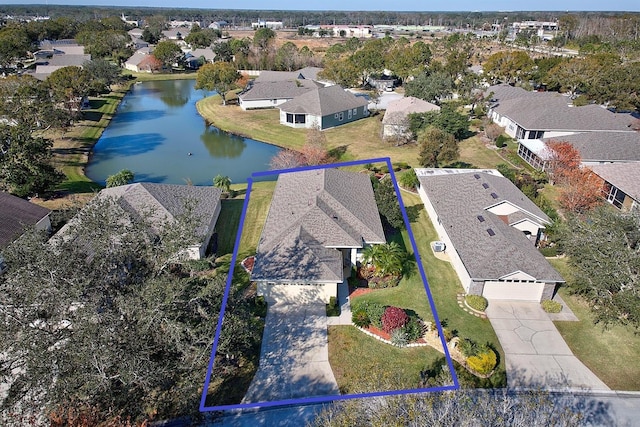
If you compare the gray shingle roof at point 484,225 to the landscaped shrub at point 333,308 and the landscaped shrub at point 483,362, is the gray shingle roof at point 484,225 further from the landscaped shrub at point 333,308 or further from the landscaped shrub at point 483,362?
the landscaped shrub at point 333,308

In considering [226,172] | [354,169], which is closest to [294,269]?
[354,169]

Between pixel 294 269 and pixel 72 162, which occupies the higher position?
pixel 294 269

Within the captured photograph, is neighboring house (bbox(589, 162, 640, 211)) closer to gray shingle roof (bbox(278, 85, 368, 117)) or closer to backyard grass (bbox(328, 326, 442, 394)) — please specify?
backyard grass (bbox(328, 326, 442, 394))

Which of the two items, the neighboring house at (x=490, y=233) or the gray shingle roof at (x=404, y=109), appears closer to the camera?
the neighboring house at (x=490, y=233)

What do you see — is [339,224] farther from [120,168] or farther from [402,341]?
[120,168]

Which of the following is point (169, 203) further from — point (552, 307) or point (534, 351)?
point (552, 307)

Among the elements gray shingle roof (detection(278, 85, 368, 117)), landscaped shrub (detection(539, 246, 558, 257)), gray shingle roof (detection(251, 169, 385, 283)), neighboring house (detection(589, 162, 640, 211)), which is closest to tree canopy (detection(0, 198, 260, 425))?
gray shingle roof (detection(251, 169, 385, 283))

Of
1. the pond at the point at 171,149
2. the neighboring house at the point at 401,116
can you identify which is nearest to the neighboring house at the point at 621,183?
the neighboring house at the point at 401,116
